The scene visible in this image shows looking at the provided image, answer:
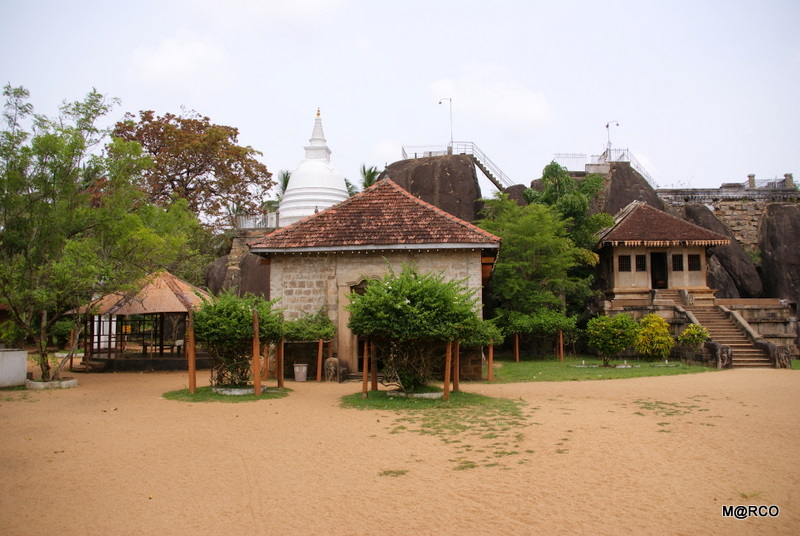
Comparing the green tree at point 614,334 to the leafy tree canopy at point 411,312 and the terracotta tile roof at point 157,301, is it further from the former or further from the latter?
the terracotta tile roof at point 157,301

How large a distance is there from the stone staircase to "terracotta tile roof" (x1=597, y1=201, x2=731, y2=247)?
→ 11.9 ft

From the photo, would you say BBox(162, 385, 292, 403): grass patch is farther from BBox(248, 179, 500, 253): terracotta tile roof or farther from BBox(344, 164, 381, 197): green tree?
BBox(344, 164, 381, 197): green tree

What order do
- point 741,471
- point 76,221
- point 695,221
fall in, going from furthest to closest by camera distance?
point 695,221
point 76,221
point 741,471

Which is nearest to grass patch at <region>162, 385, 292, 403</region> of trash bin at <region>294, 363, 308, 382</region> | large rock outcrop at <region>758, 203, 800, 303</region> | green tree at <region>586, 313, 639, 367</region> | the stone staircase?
trash bin at <region>294, 363, 308, 382</region>

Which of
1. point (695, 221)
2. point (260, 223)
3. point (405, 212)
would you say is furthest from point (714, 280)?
point (260, 223)

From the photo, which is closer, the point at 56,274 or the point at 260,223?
the point at 56,274

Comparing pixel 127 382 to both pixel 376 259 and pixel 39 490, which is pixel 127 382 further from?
pixel 39 490

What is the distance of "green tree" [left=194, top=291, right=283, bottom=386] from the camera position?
1184cm

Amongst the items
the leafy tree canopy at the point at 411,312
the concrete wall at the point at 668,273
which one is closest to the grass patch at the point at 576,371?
the leafy tree canopy at the point at 411,312

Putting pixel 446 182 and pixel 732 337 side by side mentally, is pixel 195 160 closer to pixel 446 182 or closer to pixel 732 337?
pixel 446 182

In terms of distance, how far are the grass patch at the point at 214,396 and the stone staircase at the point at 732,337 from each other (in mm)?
14072

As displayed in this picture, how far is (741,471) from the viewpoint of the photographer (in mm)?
6191

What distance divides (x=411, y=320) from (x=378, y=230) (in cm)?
533

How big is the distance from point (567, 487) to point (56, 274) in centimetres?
A: 1207
